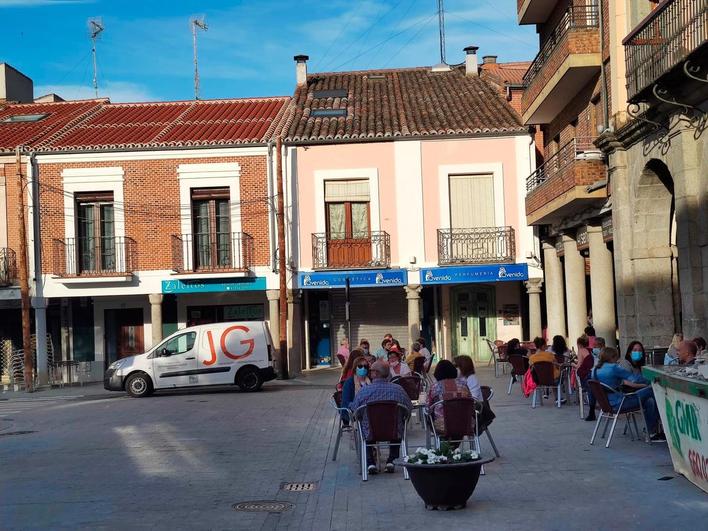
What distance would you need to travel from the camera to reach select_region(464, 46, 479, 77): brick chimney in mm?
35812

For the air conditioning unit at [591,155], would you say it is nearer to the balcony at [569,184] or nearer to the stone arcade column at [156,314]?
the balcony at [569,184]

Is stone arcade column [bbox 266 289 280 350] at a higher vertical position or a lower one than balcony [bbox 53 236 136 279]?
lower

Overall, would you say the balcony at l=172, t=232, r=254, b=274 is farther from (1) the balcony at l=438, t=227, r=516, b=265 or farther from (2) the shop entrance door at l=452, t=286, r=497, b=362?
(2) the shop entrance door at l=452, t=286, r=497, b=362

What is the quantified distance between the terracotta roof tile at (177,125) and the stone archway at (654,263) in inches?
567

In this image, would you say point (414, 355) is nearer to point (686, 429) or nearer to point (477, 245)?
point (686, 429)

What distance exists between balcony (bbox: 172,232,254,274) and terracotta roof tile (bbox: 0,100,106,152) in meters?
5.57

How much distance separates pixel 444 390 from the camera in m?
11.2

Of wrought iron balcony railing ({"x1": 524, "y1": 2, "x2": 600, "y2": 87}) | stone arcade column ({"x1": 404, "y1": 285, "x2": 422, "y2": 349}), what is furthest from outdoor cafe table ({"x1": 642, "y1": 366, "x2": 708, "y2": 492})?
stone arcade column ({"x1": 404, "y1": 285, "x2": 422, "y2": 349})

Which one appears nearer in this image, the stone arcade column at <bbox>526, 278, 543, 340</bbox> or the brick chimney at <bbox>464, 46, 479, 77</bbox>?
the stone arcade column at <bbox>526, 278, 543, 340</bbox>

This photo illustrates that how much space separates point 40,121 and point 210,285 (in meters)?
9.83

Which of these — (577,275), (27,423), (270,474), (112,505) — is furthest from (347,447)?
(577,275)

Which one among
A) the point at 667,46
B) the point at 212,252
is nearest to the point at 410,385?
the point at 667,46

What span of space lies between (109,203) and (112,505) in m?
21.8

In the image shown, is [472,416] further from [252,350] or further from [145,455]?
[252,350]
